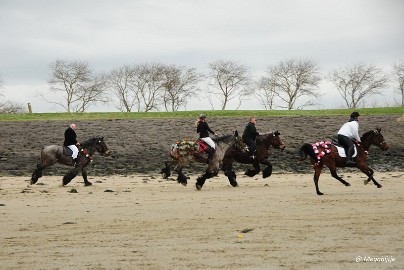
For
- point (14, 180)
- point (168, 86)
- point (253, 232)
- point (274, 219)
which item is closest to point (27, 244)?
Answer: point (253, 232)

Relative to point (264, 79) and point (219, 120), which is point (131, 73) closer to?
point (264, 79)

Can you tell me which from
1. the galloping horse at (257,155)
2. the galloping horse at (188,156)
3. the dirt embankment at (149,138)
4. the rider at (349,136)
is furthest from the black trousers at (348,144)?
the dirt embankment at (149,138)

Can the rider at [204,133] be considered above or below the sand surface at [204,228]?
above

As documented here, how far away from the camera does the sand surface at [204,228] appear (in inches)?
321

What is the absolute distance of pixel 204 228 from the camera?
35.3 ft

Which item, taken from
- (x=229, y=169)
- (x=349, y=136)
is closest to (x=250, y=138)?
(x=229, y=169)

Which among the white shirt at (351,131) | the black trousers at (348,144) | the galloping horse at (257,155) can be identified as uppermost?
the white shirt at (351,131)

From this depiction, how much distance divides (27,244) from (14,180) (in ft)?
44.8

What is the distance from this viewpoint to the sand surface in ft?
26.8

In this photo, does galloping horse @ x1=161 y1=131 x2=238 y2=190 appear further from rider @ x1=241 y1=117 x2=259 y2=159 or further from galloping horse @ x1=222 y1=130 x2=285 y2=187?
rider @ x1=241 y1=117 x2=259 y2=159

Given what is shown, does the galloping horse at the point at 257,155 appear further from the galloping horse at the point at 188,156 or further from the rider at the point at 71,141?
the rider at the point at 71,141

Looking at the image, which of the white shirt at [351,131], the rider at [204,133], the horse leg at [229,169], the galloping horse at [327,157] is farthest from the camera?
the rider at [204,133]

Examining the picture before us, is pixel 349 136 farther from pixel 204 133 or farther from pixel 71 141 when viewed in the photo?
pixel 71 141

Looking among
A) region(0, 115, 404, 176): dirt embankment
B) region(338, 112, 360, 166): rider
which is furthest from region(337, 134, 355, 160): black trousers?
region(0, 115, 404, 176): dirt embankment
